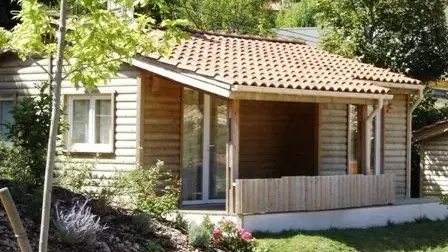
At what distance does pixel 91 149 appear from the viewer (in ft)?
50.1

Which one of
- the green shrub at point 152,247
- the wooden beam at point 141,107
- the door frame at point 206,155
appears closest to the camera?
the green shrub at point 152,247

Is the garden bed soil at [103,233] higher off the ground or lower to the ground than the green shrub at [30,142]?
lower

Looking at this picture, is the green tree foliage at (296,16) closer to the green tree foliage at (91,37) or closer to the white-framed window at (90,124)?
the white-framed window at (90,124)

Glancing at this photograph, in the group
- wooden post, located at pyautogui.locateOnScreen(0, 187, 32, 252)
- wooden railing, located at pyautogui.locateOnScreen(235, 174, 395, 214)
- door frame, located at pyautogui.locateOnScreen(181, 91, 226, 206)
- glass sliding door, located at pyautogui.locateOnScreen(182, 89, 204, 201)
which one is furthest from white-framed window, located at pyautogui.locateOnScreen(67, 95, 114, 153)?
wooden post, located at pyautogui.locateOnScreen(0, 187, 32, 252)

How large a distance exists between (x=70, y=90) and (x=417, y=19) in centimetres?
1047

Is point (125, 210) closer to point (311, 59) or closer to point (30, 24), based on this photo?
point (30, 24)

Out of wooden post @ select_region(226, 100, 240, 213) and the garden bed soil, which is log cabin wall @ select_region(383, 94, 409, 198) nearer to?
wooden post @ select_region(226, 100, 240, 213)

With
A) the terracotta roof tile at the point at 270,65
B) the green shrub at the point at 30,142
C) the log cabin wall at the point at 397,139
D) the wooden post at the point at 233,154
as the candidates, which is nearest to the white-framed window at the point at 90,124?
the terracotta roof tile at the point at 270,65

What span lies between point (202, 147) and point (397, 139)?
525 centimetres

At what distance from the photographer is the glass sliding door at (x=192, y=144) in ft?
49.4

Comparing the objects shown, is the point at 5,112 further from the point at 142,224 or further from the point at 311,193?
the point at 142,224

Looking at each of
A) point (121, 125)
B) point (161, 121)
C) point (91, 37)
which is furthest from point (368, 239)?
point (91, 37)

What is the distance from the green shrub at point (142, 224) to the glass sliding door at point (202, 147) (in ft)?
13.2

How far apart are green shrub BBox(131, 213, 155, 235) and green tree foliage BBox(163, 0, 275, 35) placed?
2397 cm
